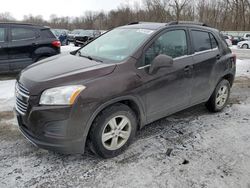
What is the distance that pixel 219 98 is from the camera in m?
4.58

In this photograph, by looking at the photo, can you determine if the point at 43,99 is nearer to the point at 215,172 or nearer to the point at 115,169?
the point at 115,169

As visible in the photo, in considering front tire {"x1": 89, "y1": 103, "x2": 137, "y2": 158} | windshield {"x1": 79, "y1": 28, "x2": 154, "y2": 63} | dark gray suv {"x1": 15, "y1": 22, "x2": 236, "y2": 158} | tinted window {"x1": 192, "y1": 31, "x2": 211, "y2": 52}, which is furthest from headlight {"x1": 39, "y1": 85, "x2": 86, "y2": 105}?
tinted window {"x1": 192, "y1": 31, "x2": 211, "y2": 52}

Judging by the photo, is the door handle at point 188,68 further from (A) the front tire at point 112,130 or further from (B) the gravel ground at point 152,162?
(A) the front tire at point 112,130

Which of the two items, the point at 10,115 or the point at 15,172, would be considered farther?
the point at 10,115

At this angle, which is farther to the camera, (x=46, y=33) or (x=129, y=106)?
(x=46, y=33)

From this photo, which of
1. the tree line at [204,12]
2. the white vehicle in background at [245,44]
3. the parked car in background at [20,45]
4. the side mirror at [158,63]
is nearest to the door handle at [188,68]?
the side mirror at [158,63]

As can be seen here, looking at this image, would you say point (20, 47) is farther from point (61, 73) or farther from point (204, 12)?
point (204, 12)

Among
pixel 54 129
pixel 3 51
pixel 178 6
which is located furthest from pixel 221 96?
pixel 178 6

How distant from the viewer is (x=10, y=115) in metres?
4.27

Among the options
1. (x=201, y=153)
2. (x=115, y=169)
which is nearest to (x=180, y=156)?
(x=201, y=153)

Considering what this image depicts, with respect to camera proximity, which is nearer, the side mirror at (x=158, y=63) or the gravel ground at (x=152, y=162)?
the gravel ground at (x=152, y=162)

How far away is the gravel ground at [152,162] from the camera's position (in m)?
2.52

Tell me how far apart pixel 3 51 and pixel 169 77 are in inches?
217

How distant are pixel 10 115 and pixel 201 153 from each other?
11.3 feet
